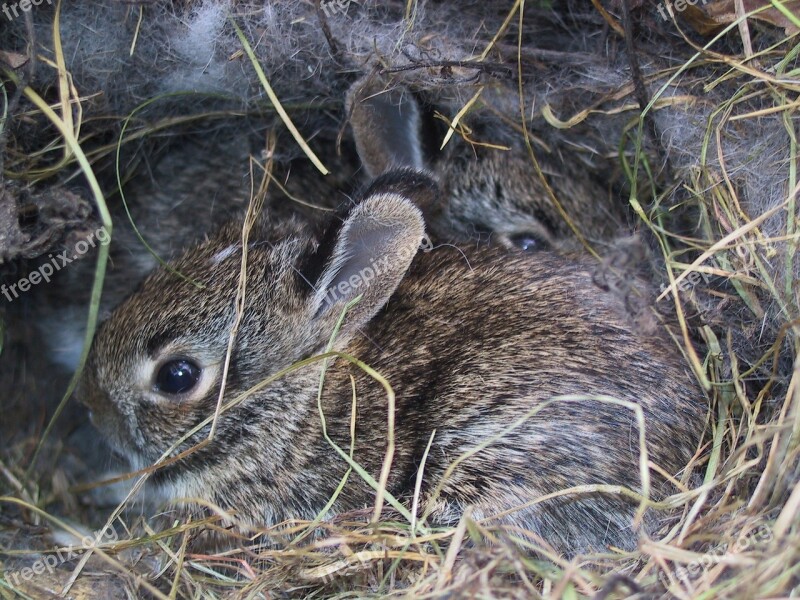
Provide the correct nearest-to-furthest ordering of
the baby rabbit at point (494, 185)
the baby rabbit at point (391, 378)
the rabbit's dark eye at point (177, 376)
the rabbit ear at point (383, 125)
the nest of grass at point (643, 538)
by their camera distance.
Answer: the nest of grass at point (643, 538) → the baby rabbit at point (391, 378) → the rabbit's dark eye at point (177, 376) → the rabbit ear at point (383, 125) → the baby rabbit at point (494, 185)

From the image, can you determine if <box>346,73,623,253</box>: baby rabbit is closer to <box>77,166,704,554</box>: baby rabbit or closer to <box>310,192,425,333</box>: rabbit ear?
<box>77,166,704,554</box>: baby rabbit

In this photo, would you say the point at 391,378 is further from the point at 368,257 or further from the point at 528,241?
the point at 528,241

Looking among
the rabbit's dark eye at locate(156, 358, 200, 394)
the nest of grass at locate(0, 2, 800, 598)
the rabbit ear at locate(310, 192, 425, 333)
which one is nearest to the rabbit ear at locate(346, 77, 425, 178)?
the rabbit ear at locate(310, 192, 425, 333)

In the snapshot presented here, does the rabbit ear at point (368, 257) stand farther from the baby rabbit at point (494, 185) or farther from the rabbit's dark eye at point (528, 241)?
the rabbit's dark eye at point (528, 241)

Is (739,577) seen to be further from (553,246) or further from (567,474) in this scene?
(553,246)

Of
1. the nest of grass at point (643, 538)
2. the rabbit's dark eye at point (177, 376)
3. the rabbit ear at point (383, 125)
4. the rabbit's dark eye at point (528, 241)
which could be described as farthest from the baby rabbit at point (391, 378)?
the rabbit ear at point (383, 125)
